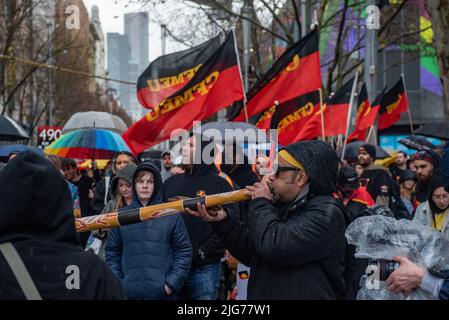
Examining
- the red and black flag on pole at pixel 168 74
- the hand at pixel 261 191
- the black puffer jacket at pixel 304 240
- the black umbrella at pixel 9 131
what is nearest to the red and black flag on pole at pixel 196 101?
the red and black flag on pole at pixel 168 74

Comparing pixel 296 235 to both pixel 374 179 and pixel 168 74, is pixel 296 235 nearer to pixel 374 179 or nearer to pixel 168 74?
pixel 374 179

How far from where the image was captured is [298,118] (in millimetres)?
10195

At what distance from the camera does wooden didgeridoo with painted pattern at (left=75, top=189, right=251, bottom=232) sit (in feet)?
13.0

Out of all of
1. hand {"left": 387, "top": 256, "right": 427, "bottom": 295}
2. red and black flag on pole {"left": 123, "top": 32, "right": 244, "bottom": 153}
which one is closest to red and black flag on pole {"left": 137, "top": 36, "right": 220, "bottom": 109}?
red and black flag on pole {"left": 123, "top": 32, "right": 244, "bottom": 153}

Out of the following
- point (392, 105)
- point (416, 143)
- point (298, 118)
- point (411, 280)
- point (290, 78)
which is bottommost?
point (411, 280)

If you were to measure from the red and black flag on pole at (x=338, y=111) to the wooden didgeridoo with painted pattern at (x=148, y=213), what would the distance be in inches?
347

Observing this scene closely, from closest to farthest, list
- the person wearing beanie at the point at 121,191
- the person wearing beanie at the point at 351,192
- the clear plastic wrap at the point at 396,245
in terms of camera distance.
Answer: the clear plastic wrap at the point at 396,245 < the person wearing beanie at the point at 121,191 < the person wearing beanie at the point at 351,192

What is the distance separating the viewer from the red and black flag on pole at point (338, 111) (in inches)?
504

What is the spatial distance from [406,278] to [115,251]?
303 cm

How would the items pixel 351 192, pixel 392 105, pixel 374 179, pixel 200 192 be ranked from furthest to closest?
pixel 392 105 < pixel 374 179 < pixel 351 192 < pixel 200 192

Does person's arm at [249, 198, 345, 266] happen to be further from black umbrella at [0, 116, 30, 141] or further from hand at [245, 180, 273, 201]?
black umbrella at [0, 116, 30, 141]

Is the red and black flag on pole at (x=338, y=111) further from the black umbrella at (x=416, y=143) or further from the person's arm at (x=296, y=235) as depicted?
the person's arm at (x=296, y=235)

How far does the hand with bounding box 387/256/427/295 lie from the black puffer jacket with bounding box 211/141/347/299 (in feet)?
1.20

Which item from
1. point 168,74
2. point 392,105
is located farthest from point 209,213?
point 392,105
